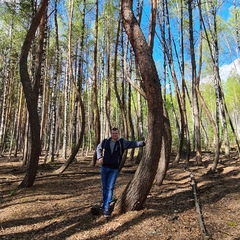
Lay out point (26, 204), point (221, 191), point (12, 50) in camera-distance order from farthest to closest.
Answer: point (12, 50) → point (221, 191) → point (26, 204)

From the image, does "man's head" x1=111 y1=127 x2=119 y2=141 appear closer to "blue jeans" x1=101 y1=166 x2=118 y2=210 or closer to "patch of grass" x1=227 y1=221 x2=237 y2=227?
"blue jeans" x1=101 y1=166 x2=118 y2=210

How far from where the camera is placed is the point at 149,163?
15.2 feet

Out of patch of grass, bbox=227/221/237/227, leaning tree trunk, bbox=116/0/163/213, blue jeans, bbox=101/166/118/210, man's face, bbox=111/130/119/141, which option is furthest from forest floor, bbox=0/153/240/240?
man's face, bbox=111/130/119/141

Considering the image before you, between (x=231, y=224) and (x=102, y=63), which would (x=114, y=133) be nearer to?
(x=231, y=224)

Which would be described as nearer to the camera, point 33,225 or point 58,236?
point 58,236

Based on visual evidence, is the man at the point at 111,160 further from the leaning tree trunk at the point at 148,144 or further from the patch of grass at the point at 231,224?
the patch of grass at the point at 231,224

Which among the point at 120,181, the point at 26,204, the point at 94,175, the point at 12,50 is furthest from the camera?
the point at 12,50

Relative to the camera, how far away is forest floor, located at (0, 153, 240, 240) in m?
4.01

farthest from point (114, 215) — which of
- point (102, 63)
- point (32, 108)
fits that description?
point (102, 63)

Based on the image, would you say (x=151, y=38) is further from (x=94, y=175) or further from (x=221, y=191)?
(x=94, y=175)

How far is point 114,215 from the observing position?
15.5 ft

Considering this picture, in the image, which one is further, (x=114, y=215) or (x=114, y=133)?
(x=114, y=133)

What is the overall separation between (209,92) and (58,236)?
3188 cm

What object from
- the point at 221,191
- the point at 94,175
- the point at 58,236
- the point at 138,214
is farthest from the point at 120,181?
the point at 58,236
